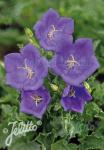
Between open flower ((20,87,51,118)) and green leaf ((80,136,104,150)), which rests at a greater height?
open flower ((20,87,51,118))

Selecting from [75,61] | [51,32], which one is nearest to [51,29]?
[51,32]

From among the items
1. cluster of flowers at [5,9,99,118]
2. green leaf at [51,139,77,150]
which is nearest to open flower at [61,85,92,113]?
cluster of flowers at [5,9,99,118]

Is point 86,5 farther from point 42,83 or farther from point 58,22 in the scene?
point 42,83

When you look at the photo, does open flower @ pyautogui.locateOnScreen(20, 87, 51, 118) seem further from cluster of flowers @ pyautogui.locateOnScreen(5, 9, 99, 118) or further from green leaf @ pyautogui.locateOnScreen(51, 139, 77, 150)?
green leaf @ pyautogui.locateOnScreen(51, 139, 77, 150)

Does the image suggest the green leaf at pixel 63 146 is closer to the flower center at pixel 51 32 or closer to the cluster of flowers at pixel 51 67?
the cluster of flowers at pixel 51 67

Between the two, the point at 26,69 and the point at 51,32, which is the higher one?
the point at 51,32

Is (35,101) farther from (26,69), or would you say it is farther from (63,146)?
(63,146)
